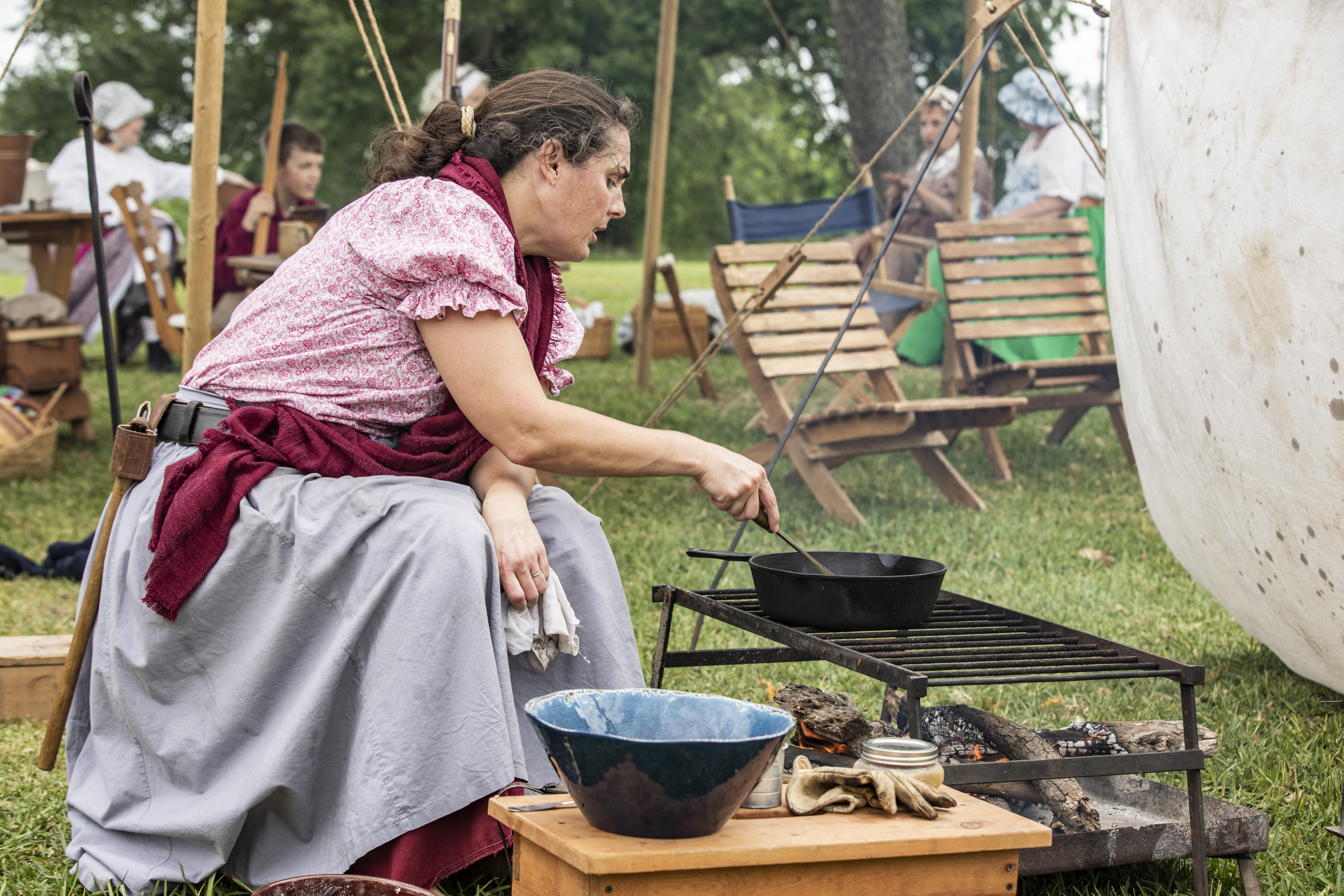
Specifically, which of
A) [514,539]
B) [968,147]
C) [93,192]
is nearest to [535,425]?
[514,539]

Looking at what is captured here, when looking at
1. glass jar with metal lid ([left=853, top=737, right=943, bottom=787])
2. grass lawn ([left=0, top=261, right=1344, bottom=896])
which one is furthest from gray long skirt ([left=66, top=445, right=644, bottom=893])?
glass jar with metal lid ([left=853, top=737, right=943, bottom=787])

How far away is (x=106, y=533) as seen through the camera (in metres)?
2.21

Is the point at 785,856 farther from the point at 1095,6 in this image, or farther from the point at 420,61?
the point at 420,61

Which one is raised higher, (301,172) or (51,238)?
(301,172)

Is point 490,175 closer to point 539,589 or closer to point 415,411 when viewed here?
point 415,411

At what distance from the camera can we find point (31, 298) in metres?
6.42

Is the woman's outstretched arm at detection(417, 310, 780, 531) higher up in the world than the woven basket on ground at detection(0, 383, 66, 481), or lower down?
higher up

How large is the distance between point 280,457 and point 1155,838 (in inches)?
62.6

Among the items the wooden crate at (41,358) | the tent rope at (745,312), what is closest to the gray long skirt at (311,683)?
the tent rope at (745,312)

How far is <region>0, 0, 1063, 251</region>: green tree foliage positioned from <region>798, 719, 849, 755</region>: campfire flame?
56.8ft

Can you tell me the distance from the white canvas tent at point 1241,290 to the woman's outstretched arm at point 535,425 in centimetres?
97

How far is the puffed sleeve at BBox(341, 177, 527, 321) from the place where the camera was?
6.53ft

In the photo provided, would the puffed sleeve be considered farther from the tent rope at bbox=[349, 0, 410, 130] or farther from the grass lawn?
the grass lawn

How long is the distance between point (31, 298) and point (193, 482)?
5165 mm
